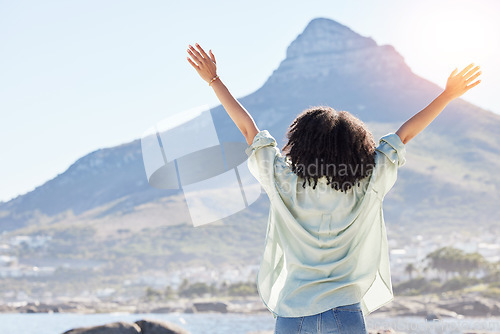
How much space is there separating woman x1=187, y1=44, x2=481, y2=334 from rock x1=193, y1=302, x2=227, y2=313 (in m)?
66.6

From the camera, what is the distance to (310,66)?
16100cm

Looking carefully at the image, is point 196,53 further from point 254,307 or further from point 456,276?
point 254,307

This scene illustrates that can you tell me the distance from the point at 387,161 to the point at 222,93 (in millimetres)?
569

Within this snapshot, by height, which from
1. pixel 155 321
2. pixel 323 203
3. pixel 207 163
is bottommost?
pixel 155 321

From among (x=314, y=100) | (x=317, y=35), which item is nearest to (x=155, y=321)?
(x=314, y=100)

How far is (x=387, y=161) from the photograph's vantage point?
1907 millimetres

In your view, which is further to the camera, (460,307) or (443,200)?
(443,200)

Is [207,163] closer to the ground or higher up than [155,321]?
higher up

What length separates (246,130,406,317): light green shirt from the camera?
1.76 metres

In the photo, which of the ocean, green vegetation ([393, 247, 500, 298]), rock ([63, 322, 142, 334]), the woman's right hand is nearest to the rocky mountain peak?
green vegetation ([393, 247, 500, 298])

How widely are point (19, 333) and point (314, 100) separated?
11385 centimetres

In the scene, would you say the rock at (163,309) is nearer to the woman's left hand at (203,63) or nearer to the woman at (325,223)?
the woman's left hand at (203,63)

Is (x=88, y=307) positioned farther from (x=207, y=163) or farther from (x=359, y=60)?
(x=359, y=60)

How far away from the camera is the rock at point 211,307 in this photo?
67375 mm
